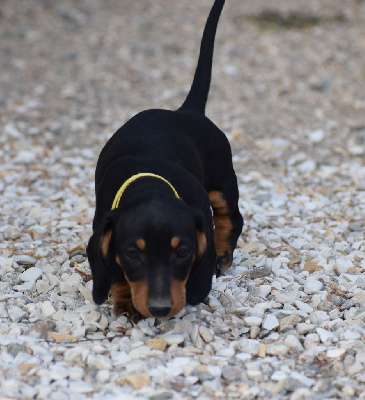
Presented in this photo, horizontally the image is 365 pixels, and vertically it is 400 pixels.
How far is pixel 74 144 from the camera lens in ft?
24.7

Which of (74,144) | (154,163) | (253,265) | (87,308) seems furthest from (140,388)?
(74,144)

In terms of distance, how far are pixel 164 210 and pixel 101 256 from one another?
17.1 inches

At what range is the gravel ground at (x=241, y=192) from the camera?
3.44 meters

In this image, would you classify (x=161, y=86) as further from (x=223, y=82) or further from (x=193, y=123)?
(x=193, y=123)

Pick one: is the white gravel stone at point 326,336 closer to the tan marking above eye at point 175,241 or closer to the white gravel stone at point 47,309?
the tan marking above eye at point 175,241

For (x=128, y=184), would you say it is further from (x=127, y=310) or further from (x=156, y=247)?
(x=127, y=310)

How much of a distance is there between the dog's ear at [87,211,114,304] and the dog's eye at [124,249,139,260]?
19 centimetres

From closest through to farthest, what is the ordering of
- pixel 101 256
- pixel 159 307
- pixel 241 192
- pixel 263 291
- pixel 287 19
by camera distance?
pixel 159 307 → pixel 101 256 → pixel 263 291 → pixel 241 192 → pixel 287 19

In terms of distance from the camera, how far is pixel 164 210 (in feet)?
11.5

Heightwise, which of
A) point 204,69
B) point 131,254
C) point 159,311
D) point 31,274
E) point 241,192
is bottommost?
point 241,192

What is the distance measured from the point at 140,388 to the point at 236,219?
1.80 metres

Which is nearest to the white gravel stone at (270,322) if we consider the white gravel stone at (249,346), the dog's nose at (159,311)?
the white gravel stone at (249,346)

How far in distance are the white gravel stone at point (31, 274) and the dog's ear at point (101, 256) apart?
0.71m

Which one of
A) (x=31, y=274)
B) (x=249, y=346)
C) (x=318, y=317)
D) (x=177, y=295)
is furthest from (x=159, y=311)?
(x=31, y=274)
